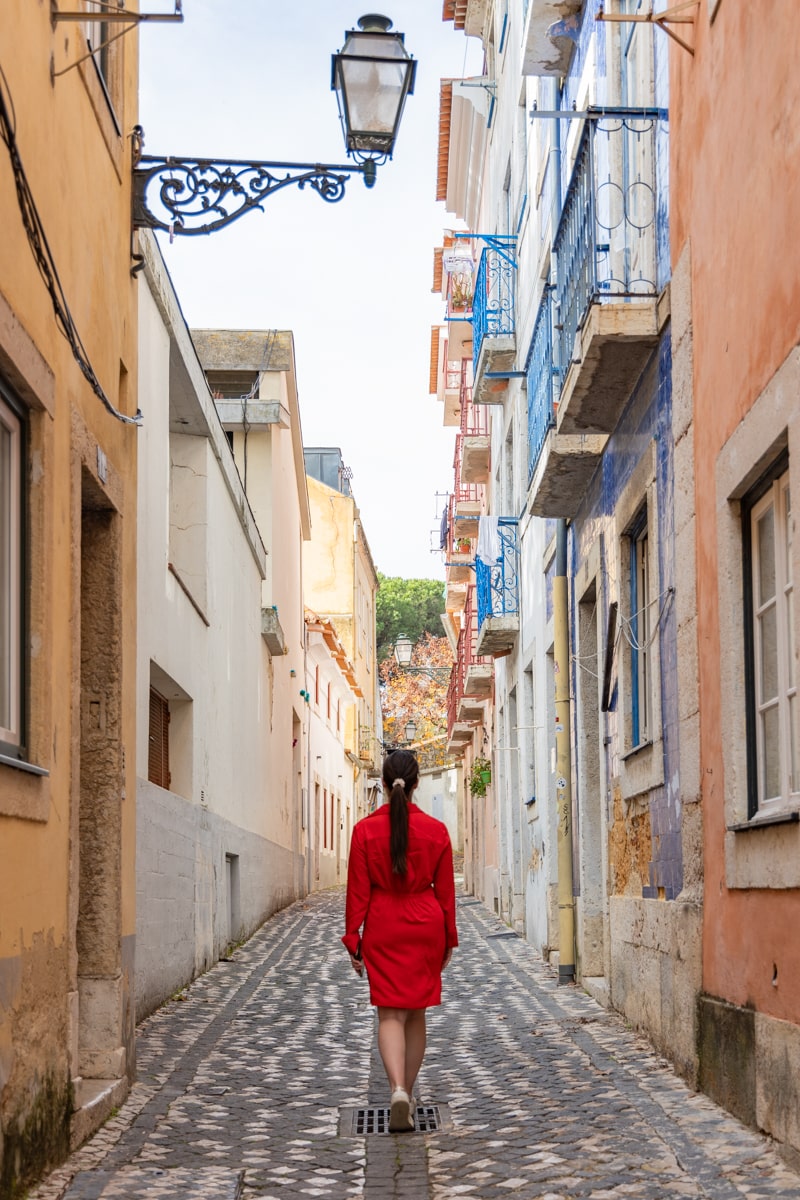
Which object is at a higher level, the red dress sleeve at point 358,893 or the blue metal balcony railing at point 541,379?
the blue metal balcony railing at point 541,379

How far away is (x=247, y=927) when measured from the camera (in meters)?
17.8

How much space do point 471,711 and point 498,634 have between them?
9.98 m

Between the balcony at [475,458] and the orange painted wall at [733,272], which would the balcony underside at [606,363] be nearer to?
the orange painted wall at [733,272]

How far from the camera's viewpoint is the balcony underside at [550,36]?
11.9 meters

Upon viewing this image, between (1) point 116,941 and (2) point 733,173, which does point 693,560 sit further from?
(1) point 116,941

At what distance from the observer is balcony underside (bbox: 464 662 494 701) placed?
23.8 metres

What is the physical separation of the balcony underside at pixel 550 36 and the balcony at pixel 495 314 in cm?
471

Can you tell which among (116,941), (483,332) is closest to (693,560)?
(116,941)

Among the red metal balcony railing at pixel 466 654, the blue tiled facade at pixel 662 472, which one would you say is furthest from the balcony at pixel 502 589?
the blue tiled facade at pixel 662 472

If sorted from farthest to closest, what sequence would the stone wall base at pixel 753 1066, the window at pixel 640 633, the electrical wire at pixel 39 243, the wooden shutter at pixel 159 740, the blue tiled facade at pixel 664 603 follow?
the wooden shutter at pixel 159 740 < the window at pixel 640 633 < the blue tiled facade at pixel 664 603 < the stone wall base at pixel 753 1066 < the electrical wire at pixel 39 243

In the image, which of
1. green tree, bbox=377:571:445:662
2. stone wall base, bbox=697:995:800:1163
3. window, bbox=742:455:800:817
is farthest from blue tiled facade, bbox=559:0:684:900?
green tree, bbox=377:571:445:662

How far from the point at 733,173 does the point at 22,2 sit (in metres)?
2.96

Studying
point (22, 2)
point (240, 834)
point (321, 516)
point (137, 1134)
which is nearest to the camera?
point (22, 2)

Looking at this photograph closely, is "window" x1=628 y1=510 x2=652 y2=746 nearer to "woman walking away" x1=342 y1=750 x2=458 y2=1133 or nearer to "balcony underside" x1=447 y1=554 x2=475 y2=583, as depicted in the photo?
"woman walking away" x1=342 y1=750 x2=458 y2=1133
